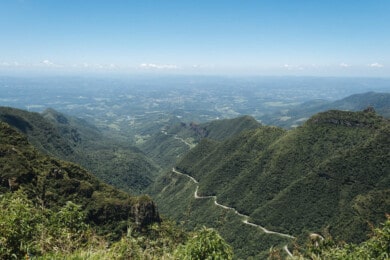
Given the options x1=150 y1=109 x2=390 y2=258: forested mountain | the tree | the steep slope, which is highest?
the tree

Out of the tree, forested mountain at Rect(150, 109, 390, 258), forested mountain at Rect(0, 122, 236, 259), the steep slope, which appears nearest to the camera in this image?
forested mountain at Rect(0, 122, 236, 259)

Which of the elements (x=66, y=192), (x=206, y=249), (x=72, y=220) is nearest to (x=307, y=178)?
(x=66, y=192)

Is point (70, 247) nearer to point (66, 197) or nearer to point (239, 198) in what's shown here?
point (66, 197)

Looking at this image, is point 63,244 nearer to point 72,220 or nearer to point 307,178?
point 72,220

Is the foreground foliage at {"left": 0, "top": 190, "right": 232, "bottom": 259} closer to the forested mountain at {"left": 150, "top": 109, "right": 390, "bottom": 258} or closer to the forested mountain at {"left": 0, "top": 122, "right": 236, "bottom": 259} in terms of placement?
the forested mountain at {"left": 0, "top": 122, "right": 236, "bottom": 259}

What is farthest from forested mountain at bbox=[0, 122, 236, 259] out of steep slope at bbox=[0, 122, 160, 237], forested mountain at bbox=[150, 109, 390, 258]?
forested mountain at bbox=[150, 109, 390, 258]

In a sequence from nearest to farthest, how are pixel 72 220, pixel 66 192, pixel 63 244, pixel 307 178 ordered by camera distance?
pixel 63 244, pixel 72 220, pixel 66 192, pixel 307 178
